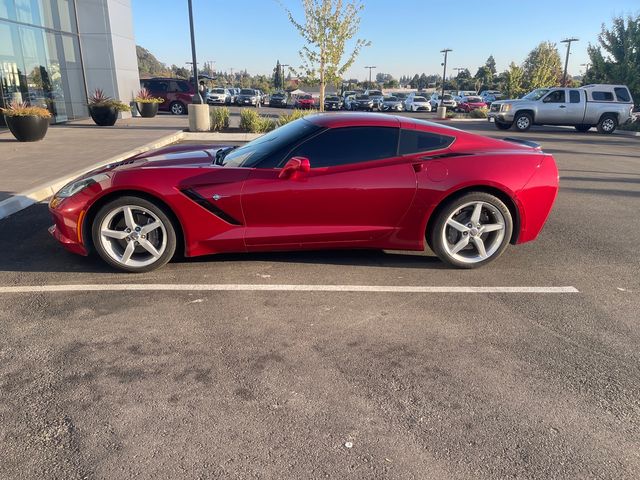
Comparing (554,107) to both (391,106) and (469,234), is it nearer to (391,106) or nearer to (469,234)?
(391,106)

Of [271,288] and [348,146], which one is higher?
[348,146]

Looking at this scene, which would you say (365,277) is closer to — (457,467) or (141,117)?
(457,467)

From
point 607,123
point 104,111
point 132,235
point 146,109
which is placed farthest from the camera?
point 146,109

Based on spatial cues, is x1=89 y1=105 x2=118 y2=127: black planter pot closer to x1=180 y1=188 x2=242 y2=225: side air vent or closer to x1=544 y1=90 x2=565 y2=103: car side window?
x1=180 y1=188 x2=242 y2=225: side air vent

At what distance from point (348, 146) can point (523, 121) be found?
1958 centimetres

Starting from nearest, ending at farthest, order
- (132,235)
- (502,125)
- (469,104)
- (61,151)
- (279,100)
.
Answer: (132,235) → (61,151) → (502,125) → (469,104) → (279,100)

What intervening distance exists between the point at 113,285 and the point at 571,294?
3834 mm

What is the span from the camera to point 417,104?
129ft

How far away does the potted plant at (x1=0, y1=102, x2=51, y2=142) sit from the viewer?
38.8ft

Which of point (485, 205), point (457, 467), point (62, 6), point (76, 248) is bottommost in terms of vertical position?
point (457, 467)

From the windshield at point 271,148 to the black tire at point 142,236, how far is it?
0.74m

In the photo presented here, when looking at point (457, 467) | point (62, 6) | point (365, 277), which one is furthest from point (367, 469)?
point (62, 6)

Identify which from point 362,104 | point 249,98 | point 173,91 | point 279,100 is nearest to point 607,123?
point 362,104

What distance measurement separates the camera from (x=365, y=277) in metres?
4.25
